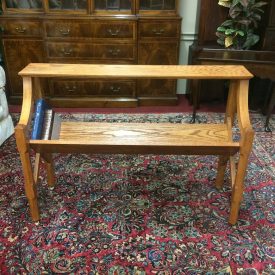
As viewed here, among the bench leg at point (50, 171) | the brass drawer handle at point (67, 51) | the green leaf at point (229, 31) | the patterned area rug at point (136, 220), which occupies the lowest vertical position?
the patterned area rug at point (136, 220)

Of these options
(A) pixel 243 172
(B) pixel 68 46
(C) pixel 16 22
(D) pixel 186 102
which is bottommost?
(D) pixel 186 102

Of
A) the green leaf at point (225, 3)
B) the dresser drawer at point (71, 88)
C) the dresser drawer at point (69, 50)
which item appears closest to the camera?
the green leaf at point (225, 3)

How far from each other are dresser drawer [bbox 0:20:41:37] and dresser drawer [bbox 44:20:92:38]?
128mm

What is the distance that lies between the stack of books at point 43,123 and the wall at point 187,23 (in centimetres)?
224

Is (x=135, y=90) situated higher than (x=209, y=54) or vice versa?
(x=209, y=54)

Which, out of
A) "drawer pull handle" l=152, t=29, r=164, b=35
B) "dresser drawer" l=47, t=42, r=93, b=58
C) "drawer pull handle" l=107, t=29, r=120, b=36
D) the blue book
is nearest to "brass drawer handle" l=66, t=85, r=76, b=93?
"dresser drawer" l=47, t=42, r=93, b=58

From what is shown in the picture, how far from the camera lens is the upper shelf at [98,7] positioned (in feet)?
9.82

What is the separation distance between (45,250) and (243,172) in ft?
3.69

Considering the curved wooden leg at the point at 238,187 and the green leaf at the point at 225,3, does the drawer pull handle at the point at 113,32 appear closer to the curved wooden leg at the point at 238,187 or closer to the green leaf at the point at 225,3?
the green leaf at the point at 225,3

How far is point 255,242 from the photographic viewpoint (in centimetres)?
158

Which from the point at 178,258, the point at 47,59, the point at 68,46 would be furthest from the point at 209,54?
the point at 178,258

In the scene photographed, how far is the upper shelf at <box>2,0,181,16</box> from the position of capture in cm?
299

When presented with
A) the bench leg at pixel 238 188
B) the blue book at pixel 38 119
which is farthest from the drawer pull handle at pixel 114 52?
the bench leg at pixel 238 188

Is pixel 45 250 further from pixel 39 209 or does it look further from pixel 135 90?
pixel 135 90
